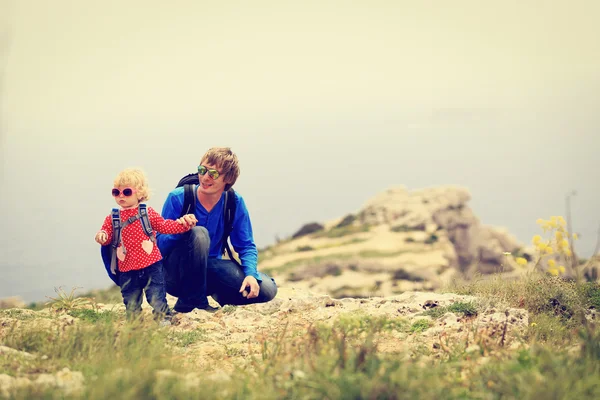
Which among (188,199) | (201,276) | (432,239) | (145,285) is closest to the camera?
(145,285)

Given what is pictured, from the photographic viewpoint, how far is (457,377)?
15.8ft

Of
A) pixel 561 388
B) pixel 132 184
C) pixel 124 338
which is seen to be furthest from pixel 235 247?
pixel 561 388

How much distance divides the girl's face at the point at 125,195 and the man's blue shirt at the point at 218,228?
868 millimetres

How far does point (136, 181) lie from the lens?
672 cm

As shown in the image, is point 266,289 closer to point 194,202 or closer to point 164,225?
point 194,202

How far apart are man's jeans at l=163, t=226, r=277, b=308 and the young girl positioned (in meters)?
0.59

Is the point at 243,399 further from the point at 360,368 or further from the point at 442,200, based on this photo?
the point at 442,200

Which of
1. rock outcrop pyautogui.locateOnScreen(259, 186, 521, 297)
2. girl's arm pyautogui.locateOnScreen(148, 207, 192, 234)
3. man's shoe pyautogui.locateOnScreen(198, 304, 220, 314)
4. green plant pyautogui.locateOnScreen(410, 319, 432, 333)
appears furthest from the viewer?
rock outcrop pyautogui.locateOnScreen(259, 186, 521, 297)

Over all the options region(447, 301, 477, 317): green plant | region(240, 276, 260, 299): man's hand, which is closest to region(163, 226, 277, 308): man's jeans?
region(240, 276, 260, 299): man's hand

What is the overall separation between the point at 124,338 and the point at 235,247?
287 cm

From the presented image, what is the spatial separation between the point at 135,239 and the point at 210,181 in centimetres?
107

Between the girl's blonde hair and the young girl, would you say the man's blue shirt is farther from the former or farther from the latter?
the girl's blonde hair

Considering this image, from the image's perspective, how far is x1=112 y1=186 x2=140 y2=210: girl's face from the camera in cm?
670

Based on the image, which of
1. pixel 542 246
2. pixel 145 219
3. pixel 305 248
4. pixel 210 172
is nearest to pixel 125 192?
pixel 145 219
